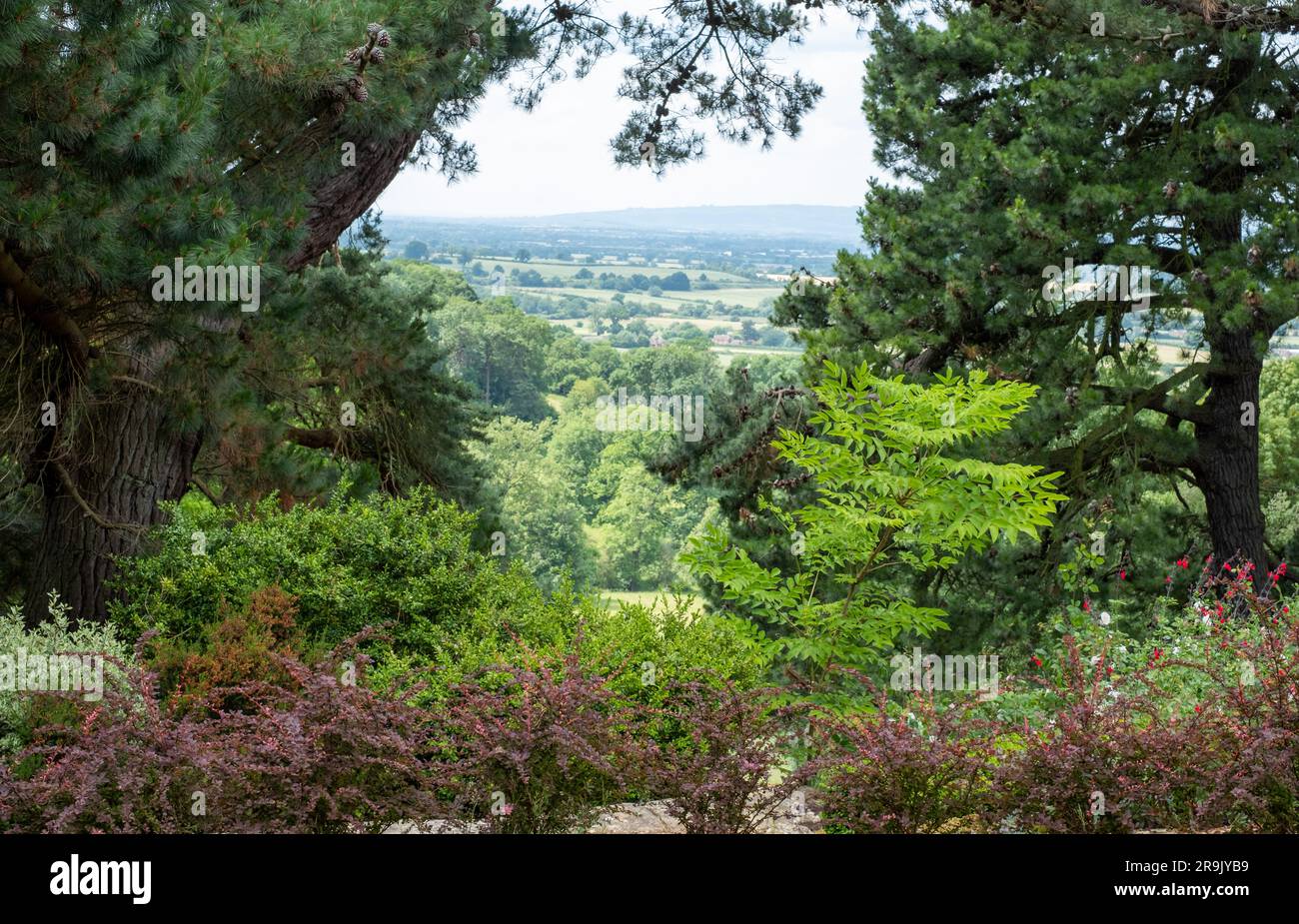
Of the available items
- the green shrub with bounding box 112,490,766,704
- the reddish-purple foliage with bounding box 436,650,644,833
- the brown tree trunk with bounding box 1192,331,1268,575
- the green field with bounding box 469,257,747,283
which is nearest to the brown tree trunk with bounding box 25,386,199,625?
the green shrub with bounding box 112,490,766,704

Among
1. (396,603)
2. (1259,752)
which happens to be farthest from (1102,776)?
(396,603)

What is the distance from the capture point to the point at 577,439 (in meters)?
67.1

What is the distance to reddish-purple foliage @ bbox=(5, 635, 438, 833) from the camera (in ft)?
13.2

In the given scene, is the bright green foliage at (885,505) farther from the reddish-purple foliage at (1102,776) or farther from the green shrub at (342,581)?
the reddish-purple foliage at (1102,776)

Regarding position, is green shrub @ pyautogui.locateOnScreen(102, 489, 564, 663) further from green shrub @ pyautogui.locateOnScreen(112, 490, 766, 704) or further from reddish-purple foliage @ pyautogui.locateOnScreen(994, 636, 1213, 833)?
reddish-purple foliage @ pyautogui.locateOnScreen(994, 636, 1213, 833)

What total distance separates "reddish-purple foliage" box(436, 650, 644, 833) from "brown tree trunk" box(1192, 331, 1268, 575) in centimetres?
868

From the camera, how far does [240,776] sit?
4047mm

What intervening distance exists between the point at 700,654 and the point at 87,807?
2.78 m

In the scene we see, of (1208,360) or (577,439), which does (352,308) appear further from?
(577,439)

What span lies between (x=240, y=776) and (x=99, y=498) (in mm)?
3965

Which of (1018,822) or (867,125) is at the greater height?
(867,125)

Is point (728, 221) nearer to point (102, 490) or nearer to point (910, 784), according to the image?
point (102, 490)

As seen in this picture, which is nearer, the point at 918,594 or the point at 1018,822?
the point at 1018,822

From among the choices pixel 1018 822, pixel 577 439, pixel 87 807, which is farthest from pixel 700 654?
pixel 577 439
